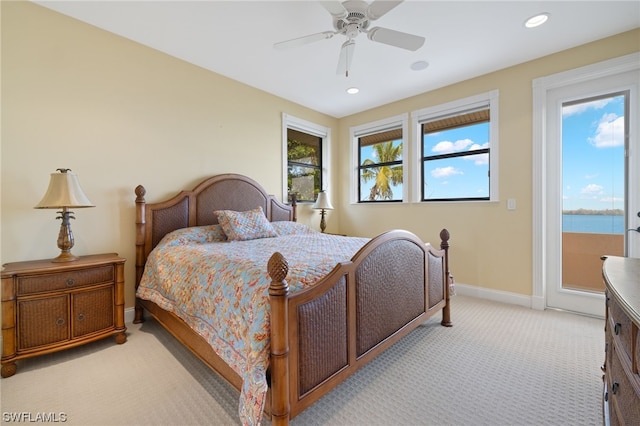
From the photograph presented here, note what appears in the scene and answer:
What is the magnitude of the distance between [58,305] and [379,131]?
165 inches

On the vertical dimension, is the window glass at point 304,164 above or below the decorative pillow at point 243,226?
above

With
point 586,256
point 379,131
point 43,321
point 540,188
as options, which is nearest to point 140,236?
point 43,321

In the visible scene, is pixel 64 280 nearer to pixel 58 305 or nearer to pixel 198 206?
pixel 58 305

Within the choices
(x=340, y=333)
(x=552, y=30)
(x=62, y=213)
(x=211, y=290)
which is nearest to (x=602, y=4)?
(x=552, y=30)

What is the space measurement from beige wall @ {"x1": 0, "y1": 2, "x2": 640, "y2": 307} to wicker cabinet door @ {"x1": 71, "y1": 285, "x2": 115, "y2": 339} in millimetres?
493

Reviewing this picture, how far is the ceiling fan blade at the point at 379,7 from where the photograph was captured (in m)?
1.71

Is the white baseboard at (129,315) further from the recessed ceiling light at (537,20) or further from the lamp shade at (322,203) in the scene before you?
the recessed ceiling light at (537,20)

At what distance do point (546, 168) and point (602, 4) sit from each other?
1.41 metres

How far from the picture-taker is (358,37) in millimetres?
2564

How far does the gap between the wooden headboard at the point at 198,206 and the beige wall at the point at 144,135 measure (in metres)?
0.14

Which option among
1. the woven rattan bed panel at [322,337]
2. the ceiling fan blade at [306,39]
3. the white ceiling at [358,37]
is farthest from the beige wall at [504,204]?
the woven rattan bed panel at [322,337]

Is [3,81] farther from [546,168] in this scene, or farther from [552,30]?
[546,168]

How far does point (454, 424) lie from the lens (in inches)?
54.9

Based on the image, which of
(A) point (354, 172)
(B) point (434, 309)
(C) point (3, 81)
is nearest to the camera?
(C) point (3, 81)
